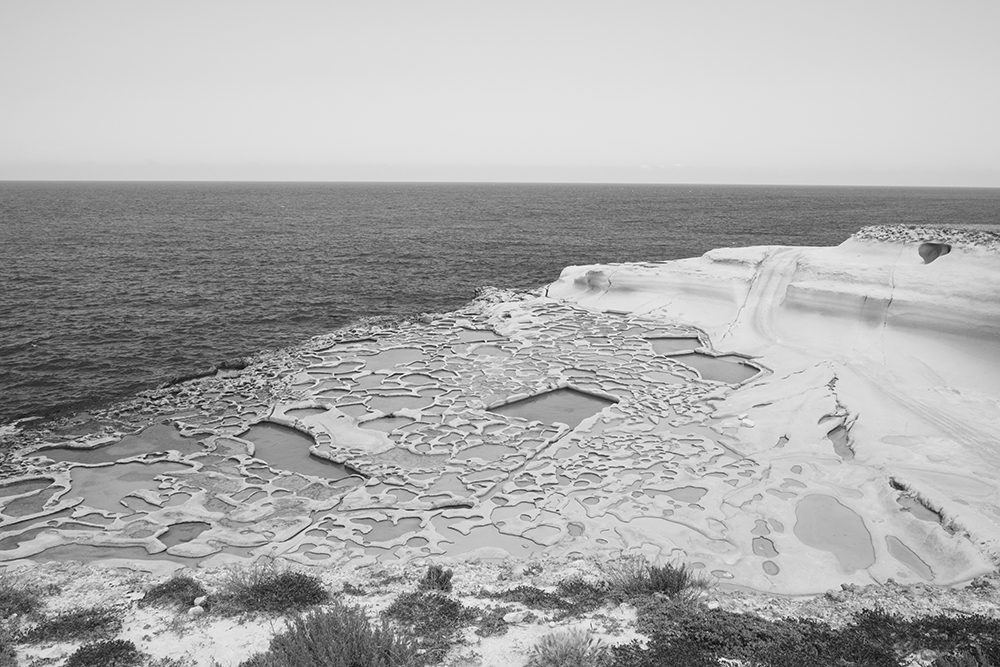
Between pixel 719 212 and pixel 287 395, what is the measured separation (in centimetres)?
10459

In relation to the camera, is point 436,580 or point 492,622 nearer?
point 492,622

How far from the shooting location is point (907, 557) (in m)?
12.3

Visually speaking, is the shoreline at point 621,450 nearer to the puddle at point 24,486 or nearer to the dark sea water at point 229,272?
the puddle at point 24,486

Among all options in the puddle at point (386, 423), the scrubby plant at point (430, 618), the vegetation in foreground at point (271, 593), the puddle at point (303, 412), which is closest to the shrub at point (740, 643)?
the scrubby plant at point (430, 618)

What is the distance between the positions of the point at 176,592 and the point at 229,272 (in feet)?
126

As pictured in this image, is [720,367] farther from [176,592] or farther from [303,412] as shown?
[176,592]

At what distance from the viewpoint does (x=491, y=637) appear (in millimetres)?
8438

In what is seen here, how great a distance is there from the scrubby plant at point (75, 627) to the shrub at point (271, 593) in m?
1.57

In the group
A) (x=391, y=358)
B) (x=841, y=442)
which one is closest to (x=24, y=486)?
(x=391, y=358)

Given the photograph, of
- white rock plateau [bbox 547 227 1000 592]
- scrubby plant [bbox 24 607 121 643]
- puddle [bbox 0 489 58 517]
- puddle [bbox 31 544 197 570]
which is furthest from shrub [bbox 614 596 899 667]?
puddle [bbox 0 489 58 517]

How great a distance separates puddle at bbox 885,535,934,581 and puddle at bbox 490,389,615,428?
896 cm

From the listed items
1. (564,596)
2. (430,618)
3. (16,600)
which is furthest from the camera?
(564,596)

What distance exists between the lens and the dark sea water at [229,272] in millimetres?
25625

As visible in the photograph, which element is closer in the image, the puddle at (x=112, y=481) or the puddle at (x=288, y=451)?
the puddle at (x=112, y=481)
